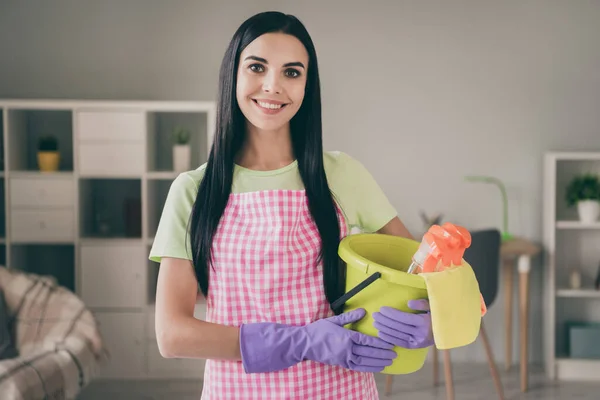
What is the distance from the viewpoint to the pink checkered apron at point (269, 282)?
4.03ft

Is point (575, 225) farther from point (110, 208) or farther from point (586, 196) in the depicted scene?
point (110, 208)

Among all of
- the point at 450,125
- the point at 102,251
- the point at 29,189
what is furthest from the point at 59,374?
the point at 450,125

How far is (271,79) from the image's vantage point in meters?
1.20

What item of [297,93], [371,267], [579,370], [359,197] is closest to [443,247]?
Answer: [371,267]

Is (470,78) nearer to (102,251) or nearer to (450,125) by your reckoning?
(450,125)

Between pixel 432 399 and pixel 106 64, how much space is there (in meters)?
2.58

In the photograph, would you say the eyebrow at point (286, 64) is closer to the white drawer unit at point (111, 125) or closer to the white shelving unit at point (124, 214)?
the white shelving unit at point (124, 214)

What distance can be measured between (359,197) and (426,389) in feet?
8.77

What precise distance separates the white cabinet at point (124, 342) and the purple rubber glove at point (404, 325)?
2.84 m

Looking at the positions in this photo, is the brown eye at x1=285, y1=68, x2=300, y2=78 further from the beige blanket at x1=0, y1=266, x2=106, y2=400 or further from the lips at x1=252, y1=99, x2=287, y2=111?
the beige blanket at x1=0, y1=266, x2=106, y2=400

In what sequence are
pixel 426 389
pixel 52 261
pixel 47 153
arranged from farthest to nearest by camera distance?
pixel 52 261
pixel 47 153
pixel 426 389

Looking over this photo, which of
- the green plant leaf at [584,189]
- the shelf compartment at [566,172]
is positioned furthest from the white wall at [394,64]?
the green plant leaf at [584,189]

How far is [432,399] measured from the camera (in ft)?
11.7

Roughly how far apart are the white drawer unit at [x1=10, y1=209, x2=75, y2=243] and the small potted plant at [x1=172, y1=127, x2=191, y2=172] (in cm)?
62
